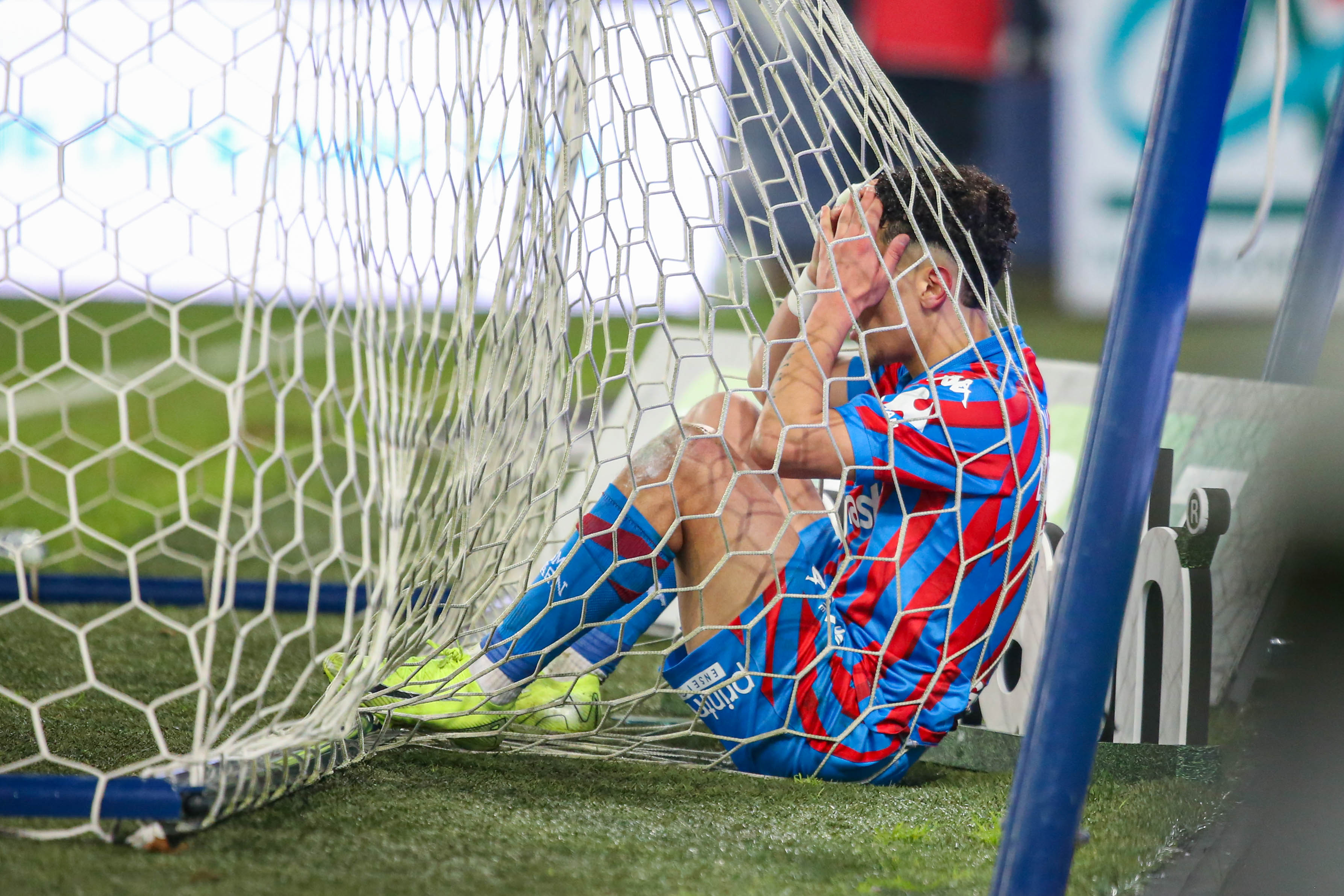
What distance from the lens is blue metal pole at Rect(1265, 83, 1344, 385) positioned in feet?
5.13

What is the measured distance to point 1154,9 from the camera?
542 centimetres

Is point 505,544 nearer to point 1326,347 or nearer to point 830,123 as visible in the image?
point 830,123

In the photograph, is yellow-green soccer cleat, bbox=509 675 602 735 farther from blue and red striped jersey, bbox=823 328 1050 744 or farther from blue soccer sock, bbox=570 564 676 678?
blue and red striped jersey, bbox=823 328 1050 744

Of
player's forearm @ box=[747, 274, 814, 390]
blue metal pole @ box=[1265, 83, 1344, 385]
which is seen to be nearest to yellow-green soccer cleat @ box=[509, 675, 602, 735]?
player's forearm @ box=[747, 274, 814, 390]

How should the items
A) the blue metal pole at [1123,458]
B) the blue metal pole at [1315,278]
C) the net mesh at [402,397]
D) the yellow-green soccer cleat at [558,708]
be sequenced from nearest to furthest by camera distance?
the blue metal pole at [1123,458], the net mesh at [402,397], the yellow-green soccer cleat at [558,708], the blue metal pole at [1315,278]

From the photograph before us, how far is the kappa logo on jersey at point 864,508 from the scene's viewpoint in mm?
1265

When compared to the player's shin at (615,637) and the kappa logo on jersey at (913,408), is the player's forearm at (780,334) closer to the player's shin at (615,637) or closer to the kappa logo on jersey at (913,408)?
the kappa logo on jersey at (913,408)

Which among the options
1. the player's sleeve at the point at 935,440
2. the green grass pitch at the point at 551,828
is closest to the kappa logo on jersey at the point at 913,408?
the player's sleeve at the point at 935,440

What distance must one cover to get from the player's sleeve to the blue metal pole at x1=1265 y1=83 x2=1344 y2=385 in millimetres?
590

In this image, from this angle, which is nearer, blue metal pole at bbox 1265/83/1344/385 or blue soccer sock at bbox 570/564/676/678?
blue soccer sock at bbox 570/564/676/678

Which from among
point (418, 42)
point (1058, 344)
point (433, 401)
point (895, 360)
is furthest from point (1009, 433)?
point (1058, 344)

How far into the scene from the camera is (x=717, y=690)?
1.27 meters

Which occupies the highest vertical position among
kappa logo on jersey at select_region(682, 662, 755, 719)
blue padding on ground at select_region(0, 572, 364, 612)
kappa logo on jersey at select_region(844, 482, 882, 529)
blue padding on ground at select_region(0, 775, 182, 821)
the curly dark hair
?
the curly dark hair

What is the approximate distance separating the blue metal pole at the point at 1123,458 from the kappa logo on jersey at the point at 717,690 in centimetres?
39
